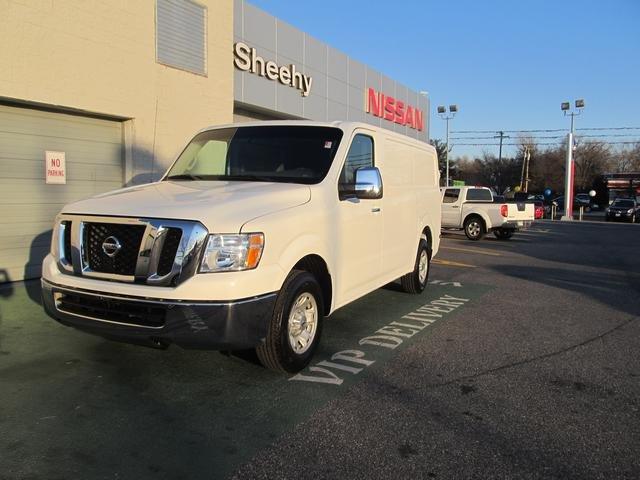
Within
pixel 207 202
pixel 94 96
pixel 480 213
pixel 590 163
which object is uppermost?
pixel 590 163

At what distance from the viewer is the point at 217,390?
4.12m

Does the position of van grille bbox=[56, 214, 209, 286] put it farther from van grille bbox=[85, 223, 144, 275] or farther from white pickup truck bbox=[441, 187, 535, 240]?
white pickup truck bbox=[441, 187, 535, 240]

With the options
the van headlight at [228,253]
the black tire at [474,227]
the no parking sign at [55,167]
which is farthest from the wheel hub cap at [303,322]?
the black tire at [474,227]

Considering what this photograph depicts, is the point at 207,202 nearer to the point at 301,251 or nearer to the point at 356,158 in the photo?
the point at 301,251

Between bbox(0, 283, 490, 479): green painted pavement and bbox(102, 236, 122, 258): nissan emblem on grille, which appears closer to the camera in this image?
bbox(0, 283, 490, 479): green painted pavement

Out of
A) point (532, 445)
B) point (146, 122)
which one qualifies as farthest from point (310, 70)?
point (532, 445)

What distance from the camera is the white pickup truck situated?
17906mm

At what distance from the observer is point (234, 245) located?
12.2ft

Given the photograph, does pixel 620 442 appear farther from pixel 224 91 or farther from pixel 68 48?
pixel 224 91

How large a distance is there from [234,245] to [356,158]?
6.91 feet

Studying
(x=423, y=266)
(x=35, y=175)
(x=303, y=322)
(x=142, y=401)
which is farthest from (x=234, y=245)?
(x=35, y=175)

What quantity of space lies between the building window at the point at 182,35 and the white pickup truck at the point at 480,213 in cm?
1065

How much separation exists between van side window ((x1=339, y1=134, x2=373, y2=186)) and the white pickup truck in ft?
43.2

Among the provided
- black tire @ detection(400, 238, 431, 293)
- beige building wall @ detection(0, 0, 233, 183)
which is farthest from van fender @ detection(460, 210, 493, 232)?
black tire @ detection(400, 238, 431, 293)
